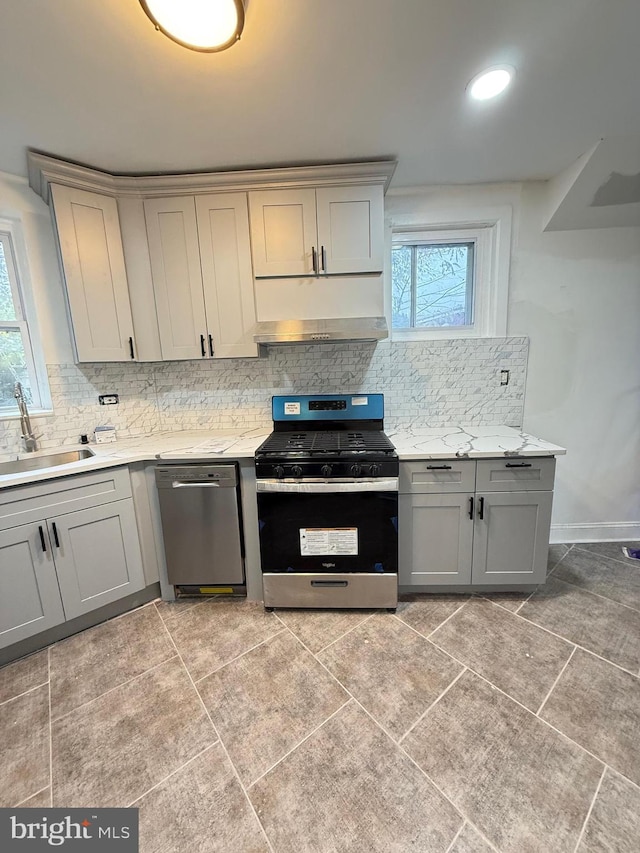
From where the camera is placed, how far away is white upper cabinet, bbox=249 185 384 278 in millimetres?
1946

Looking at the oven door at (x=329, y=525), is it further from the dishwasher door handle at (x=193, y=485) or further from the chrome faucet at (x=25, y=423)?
the chrome faucet at (x=25, y=423)

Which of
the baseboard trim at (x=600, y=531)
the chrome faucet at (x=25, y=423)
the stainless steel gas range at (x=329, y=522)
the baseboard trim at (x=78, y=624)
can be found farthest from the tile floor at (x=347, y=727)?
the chrome faucet at (x=25, y=423)

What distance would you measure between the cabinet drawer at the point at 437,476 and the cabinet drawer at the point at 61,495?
1597 mm

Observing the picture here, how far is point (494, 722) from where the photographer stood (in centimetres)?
129

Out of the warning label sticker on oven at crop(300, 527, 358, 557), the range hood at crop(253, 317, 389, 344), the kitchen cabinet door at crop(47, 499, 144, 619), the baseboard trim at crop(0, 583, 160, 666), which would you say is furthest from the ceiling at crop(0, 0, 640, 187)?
the baseboard trim at crop(0, 583, 160, 666)

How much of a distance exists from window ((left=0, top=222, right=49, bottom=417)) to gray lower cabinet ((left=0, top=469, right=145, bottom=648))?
0.84 metres

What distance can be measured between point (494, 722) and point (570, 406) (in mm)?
2104

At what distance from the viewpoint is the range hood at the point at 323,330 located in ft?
6.23

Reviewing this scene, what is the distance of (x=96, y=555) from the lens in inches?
70.7

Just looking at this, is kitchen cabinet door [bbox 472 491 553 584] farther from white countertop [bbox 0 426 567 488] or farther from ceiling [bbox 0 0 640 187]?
ceiling [bbox 0 0 640 187]

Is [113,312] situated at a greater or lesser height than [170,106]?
lesser

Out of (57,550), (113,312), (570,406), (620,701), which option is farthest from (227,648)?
(570,406)

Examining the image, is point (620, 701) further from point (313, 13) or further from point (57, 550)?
point (313, 13)

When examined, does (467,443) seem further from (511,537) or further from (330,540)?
(330,540)
